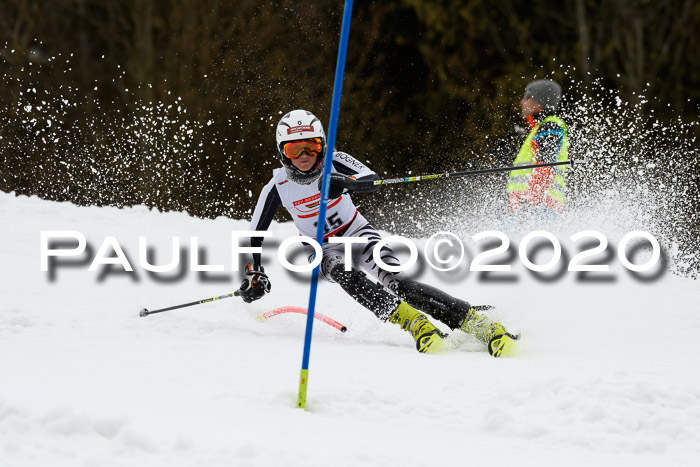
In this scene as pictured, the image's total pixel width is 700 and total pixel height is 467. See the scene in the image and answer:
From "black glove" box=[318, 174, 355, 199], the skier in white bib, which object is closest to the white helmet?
the skier in white bib

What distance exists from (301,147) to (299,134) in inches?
3.4

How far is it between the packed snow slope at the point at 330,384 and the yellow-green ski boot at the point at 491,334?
4.1 inches

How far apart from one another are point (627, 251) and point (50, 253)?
5.42m

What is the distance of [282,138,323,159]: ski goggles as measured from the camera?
15.6ft

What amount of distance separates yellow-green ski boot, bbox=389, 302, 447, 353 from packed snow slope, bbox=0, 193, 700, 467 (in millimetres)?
135

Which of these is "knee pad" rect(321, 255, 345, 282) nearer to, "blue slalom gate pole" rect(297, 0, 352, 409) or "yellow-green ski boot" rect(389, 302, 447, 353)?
"yellow-green ski boot" rect(389, 302, 447, 353)

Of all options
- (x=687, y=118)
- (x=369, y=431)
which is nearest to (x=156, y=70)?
(x=687, y=118)

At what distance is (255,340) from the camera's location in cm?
455

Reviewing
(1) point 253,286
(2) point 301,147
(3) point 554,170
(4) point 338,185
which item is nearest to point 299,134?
(2) point 301,147

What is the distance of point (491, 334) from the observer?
4.39 m

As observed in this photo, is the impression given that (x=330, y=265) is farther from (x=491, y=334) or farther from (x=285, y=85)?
(x=285, y=85)

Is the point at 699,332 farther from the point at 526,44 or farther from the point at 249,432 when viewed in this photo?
the point at 526,44

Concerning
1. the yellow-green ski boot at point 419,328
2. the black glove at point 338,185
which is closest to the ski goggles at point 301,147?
the black glove at point 338,185

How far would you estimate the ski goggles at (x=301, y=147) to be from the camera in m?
4.75
